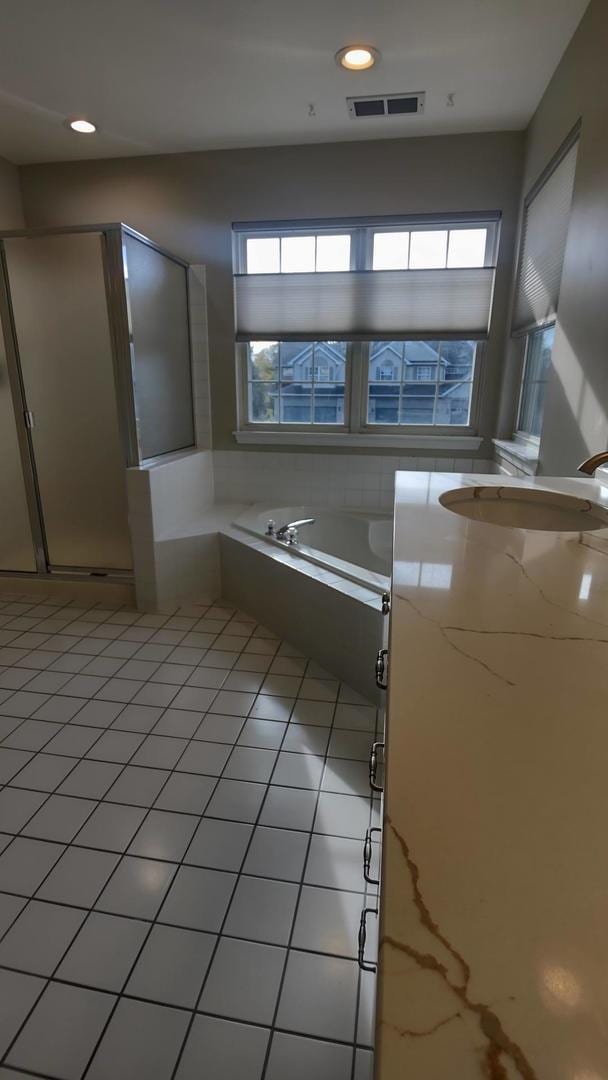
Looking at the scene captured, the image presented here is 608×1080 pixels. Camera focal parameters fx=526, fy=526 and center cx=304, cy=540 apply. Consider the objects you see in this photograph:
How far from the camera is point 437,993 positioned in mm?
300

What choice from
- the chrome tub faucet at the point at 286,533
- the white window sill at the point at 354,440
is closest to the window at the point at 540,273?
the white window sill at the point at 354,440

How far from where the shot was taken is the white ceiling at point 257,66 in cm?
197

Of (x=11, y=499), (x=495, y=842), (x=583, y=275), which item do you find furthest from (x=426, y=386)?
(x=495, y=842)

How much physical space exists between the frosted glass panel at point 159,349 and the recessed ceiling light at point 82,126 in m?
0.67

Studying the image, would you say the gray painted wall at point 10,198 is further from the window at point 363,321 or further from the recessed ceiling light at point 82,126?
the window at point 363,321

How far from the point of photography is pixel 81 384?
111 inches

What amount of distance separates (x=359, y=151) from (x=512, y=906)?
361 centimetres

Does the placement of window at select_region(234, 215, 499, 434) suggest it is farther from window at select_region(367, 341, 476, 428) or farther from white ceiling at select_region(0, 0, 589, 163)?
→ white ceiling at select_region(0, 0, 589, 163)

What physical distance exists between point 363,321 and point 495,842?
3224 mm

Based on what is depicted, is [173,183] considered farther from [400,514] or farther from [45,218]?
[400,514]

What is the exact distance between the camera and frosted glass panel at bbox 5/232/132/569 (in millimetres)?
2695

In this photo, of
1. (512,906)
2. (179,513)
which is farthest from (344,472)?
(512,906)

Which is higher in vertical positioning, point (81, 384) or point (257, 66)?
point (257, 66)

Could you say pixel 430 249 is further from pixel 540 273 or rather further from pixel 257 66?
pixel 257 66
